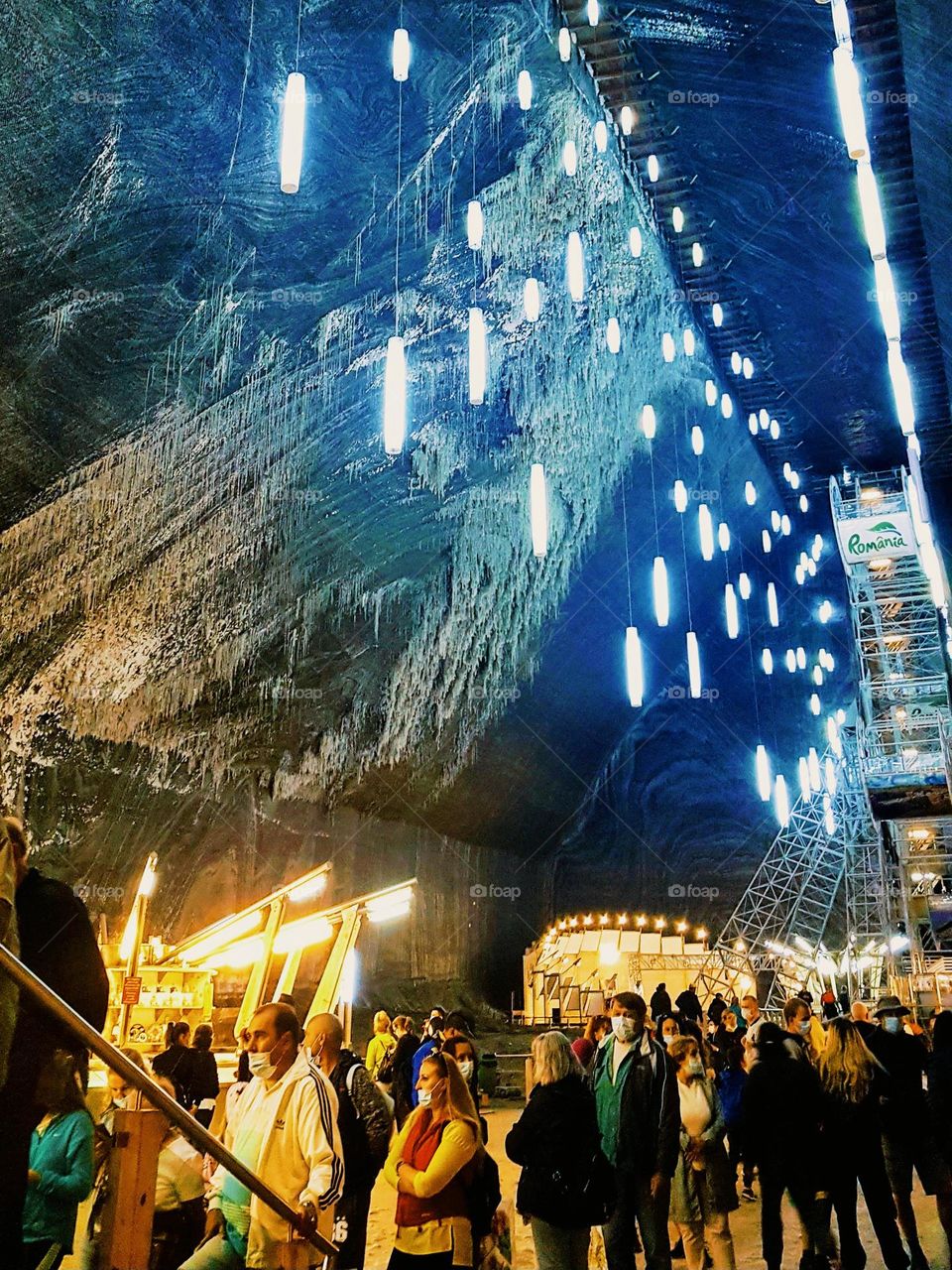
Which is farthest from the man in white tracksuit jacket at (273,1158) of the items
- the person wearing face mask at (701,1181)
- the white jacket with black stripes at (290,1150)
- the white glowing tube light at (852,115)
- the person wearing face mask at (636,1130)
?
the white glowing tube light at (852,115)

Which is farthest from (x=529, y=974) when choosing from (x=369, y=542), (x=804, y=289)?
(x=804, y=289)

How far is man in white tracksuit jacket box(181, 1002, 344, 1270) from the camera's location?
2.37 m

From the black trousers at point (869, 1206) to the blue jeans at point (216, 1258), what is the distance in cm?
269

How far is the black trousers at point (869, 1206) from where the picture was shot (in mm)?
4016

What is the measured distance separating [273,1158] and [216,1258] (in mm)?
266

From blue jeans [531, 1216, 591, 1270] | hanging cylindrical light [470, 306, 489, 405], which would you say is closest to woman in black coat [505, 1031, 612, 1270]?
blue jeans [531, 1216, 591, 1270]

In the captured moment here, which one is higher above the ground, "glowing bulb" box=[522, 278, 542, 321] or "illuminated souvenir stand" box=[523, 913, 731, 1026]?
"glowing bulb" box=[522, 278, 542, 321]

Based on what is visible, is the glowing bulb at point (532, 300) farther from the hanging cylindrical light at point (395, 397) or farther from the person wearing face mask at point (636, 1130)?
the person wearing face mask at point (636, 1130)

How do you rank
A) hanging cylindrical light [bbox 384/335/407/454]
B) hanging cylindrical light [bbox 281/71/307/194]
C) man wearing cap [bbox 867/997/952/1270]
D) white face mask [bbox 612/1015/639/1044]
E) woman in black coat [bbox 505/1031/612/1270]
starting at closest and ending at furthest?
woman in black coat [bbox 505/1031/612/1270] → white face mask [bbox 612/1015/639/1044] → man wearing cap [bbox 867/997/952/1270] → hanging cylindrical light [bbox 281/71/307/194] → hanging cylindrical light [bbox 384/335/407/454]

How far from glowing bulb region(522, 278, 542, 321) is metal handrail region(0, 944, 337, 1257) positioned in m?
10.3

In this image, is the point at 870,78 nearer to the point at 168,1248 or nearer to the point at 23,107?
the point at 23,107

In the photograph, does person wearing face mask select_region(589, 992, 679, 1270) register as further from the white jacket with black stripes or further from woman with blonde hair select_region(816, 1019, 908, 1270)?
the white jacket with black stripes

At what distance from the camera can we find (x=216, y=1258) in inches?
95.1

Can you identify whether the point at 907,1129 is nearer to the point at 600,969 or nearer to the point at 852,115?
the point at 852,115
